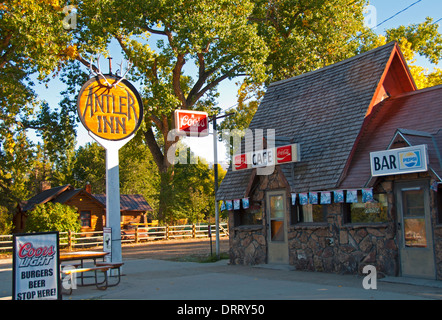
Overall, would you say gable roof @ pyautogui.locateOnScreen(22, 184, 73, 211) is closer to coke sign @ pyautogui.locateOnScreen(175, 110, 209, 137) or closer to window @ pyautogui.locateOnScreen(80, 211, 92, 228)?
window @ pyautogui.locateOnScreen(80, 211, 92, 228)

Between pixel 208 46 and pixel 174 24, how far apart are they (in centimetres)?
279

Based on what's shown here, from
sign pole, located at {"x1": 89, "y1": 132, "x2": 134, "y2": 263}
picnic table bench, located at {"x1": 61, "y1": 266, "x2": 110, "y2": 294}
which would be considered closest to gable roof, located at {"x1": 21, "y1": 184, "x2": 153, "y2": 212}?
sign pole, located at {"x1": 89, "y1": 132, "x2": 134, "y2": 263}

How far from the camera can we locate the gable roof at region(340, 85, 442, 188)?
38.2 ft

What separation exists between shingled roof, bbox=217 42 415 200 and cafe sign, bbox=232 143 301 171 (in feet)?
1.20

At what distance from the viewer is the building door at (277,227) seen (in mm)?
15047

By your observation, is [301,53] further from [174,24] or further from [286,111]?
[286,111]

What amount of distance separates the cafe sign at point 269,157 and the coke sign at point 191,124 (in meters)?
2.44

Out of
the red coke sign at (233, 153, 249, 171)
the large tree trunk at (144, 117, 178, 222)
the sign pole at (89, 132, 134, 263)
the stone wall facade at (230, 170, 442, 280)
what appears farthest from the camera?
the large tree trunk at (144, 117, 178, 222)

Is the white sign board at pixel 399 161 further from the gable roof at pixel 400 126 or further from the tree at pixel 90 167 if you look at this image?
the tree at pixel 90 167

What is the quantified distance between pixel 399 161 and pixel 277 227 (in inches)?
202

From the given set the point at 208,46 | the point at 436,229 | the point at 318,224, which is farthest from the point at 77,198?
the point at 436,229

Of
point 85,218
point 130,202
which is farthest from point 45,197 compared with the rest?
point 130,202

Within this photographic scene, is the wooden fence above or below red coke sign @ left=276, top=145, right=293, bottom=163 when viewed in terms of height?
below
